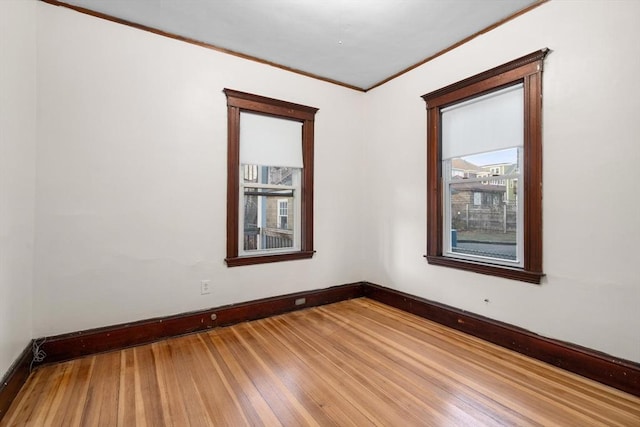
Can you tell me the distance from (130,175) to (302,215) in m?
1.87

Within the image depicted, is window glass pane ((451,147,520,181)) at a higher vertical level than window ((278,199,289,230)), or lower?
higher

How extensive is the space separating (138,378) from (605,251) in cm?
347

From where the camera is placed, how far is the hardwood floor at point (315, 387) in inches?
69.1

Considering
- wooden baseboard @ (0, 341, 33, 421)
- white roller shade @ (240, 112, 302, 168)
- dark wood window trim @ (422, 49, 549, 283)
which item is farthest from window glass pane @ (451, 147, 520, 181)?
wooden baseboard @ (0, 341, 33, 421)

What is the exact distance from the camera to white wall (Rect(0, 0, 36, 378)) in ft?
5.93

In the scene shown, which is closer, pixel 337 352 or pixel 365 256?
pixel 337 352

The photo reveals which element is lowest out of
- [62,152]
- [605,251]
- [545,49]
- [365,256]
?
[365,256]

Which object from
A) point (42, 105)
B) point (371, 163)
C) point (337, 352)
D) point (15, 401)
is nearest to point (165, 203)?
point (42, 105)

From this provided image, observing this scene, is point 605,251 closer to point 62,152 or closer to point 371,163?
point 371,163

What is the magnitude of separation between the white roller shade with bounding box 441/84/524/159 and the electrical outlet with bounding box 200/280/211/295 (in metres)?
2.85

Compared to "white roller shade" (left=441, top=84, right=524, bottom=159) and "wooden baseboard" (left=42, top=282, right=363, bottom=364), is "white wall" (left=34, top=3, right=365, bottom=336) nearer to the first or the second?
"wooden baseboard" (left=42, top=282, right=363, bottom=364)

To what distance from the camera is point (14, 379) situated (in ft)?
6.31

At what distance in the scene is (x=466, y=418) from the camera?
1.75 m

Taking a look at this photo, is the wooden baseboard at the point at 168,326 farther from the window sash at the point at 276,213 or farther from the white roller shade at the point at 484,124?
the white roller shade at the point at 484,124
